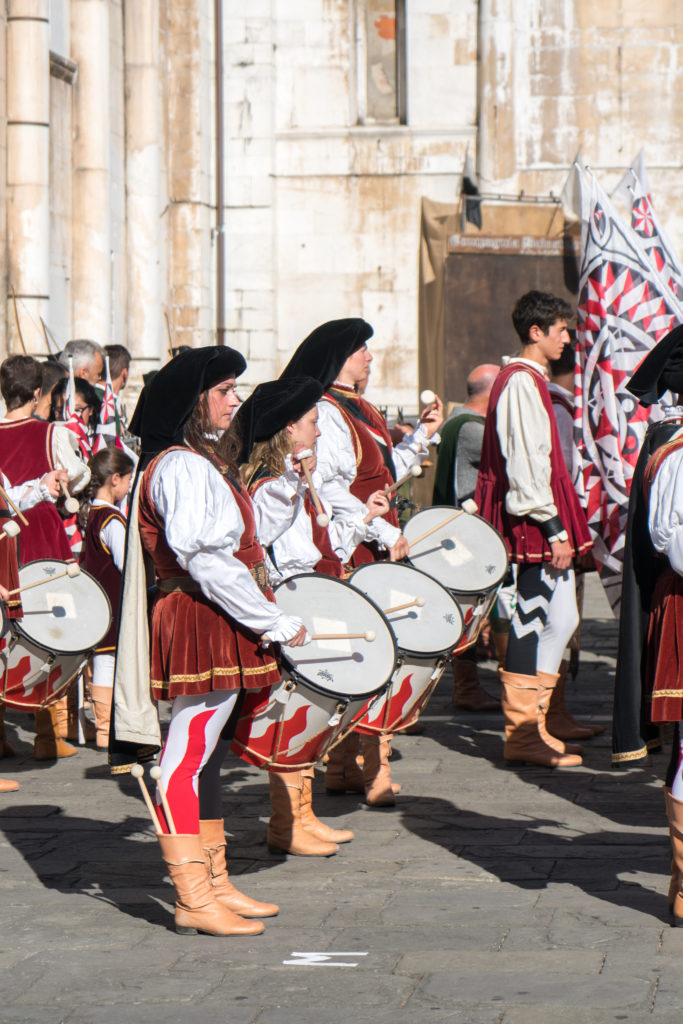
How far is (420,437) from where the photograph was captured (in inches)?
295

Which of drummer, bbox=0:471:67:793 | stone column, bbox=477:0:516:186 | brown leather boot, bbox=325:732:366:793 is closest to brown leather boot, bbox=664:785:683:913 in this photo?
brown leather boot, bbox=325:732:366:793

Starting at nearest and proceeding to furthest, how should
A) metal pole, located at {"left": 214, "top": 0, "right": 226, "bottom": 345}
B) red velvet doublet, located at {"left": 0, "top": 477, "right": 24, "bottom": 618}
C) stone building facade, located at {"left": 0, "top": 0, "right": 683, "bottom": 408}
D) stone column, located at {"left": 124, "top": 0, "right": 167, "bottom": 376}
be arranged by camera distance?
1. red velvet doublet, located at {"left": 0, "top": 477, "right": 24, "bottom": 618}
2. stone column, located at {"left": 124, "top": 0, "right": 167, "bottom": 376}
3. stone building facade, located at {"left": 0, "top": 0, "right": 683, "bottom": 408}
4. metal pole, located at {"left": 214, "top": 0, "right": 226, "bottom": 345}

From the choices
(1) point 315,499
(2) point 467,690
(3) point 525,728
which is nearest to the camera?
(1) point 315,499

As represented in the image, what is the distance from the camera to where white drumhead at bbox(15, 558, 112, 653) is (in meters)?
6.31

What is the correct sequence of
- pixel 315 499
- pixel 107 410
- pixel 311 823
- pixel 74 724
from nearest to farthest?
pixel 315 499 → pixel 311 823 → pixel 74 724 → pixel 107 410

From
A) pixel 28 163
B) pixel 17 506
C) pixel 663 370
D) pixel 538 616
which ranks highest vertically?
pixel 28 163

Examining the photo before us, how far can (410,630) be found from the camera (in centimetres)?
565

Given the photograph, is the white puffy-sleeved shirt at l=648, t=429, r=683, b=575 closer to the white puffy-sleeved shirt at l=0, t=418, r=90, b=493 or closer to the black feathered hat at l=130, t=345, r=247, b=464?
the black feathered hat at l=130, t=345, r=247, b=464

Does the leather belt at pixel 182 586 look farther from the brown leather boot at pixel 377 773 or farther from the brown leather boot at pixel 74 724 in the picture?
the brown leather boot at pixel 74 724

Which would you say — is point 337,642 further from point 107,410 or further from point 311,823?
point 107,410

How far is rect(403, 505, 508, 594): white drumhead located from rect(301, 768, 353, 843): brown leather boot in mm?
1015

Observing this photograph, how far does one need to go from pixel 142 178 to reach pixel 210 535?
12.8 m

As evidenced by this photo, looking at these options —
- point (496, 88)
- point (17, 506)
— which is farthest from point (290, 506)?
point (496, 88)

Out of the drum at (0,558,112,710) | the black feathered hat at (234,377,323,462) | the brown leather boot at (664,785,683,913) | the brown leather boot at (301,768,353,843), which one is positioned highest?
the black feathered hat at (234,377,323,462)
